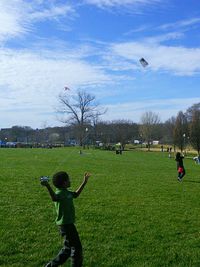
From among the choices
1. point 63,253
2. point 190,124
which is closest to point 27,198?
point 63,253

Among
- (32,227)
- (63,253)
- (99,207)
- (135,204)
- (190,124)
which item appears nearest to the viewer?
(63,253)

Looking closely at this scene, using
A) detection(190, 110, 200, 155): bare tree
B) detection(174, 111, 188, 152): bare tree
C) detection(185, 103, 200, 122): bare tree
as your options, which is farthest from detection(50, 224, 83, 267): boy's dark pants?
detection(185, 103, 200, 122): bare tree

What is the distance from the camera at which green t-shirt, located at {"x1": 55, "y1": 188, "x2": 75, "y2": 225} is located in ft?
23.9

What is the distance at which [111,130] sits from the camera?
140 meters

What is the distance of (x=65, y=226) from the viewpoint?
7227mm

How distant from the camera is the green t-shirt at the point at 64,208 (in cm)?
727

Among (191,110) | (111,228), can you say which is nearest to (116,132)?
(191,110)

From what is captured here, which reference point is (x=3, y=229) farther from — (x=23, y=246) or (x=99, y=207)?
(x=99, y=207)

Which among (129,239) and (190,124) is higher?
(190,124)

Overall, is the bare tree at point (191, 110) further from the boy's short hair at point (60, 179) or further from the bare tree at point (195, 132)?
the boy's short hair at point (60, 179)

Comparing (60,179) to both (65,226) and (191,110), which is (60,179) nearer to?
(65,226)

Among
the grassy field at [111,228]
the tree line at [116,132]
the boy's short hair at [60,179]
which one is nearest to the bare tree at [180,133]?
the tree line at [116,132]

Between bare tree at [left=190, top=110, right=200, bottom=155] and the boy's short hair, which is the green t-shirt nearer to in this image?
the boy's short hair

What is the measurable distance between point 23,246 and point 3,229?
1565 mm
